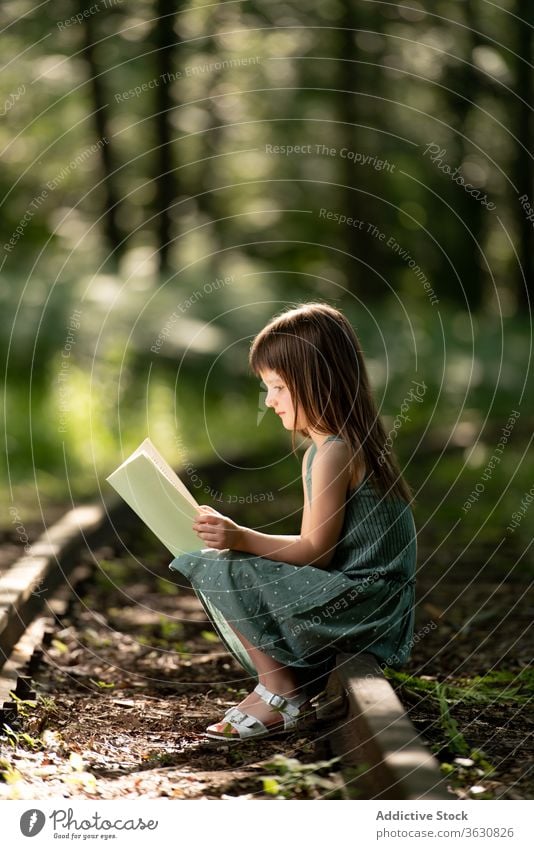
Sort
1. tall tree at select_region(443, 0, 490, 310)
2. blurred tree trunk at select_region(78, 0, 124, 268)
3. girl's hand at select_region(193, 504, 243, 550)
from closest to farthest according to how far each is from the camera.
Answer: girl's hand at select_region(193, 504, 243, 550) < blurred tree trunk at select_region(78, 0, 124, 268) < tall tree at select_region(443, 0, 490, 310)

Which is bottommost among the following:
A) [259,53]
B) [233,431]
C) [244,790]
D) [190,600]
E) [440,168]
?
[244,790]

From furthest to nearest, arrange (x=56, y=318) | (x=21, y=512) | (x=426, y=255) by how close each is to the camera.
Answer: (x=426, y=255), (x=56, y=318), (x=21, y=512)

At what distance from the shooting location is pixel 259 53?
1399cm

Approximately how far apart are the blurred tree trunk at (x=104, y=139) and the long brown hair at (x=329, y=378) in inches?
353

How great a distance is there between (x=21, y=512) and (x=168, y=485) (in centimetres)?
433

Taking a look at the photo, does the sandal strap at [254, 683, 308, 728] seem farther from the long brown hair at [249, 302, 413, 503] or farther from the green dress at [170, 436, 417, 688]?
the long brown hair at [249, 302, 413, 503]


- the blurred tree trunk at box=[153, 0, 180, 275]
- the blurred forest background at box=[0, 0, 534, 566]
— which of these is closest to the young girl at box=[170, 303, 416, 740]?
the blurred forest background at box=[0, 0, 534, 566]

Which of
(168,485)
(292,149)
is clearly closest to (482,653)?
(168,485)

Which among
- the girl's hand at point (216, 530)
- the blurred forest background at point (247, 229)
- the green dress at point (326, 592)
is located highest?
the blurred forest background at point (247, 229)

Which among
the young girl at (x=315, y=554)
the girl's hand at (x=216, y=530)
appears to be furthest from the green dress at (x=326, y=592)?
the girl's hand at (x=216, y=530)

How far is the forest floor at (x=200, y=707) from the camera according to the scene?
2895 millimetres

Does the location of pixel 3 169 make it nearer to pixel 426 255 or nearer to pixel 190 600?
pixel 426 255

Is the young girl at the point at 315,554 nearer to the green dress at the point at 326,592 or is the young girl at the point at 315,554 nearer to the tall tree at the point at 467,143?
the green dress at the point at 326,592

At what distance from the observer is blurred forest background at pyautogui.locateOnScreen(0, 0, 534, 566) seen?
1062 cm
